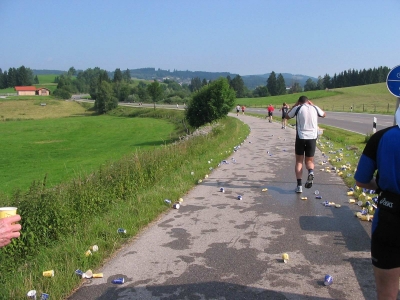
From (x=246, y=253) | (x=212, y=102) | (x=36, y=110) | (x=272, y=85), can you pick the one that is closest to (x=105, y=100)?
(x=36, y=110)

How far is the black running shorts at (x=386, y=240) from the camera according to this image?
2473 mm

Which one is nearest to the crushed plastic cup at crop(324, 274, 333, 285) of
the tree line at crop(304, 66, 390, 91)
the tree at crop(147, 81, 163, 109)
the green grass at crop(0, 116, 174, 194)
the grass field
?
the green grass at crop(0, 116, 174, 194)

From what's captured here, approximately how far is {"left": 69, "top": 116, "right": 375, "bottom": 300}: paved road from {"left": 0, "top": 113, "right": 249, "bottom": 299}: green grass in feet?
0.74

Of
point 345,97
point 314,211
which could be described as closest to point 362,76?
point 345,97

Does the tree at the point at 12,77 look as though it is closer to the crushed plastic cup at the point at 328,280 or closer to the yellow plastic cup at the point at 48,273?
the yellow plastic cup at the point at 48,273

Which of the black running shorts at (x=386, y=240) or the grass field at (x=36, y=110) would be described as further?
the grass field at (x=36, y=110)

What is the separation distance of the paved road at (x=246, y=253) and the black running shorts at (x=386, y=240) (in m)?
1.32

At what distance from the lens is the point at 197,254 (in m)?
4.80

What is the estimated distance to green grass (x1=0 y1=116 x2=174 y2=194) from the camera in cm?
2425

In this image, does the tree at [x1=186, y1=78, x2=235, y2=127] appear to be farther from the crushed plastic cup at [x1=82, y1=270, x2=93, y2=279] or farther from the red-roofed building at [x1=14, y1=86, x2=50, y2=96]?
the red-roofed building at [x1=14, y1=86, x2=50, y2=96]

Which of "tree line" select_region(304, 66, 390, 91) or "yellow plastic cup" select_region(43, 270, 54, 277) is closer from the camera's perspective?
"yellow plastic cup" select_region(43, 270, 54, 277)

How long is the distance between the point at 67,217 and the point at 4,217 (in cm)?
348

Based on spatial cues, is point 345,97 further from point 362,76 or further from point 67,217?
point 67,217

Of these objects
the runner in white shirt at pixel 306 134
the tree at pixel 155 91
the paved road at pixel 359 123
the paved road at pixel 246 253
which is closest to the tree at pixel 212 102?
the paved road at pixel 359 123
